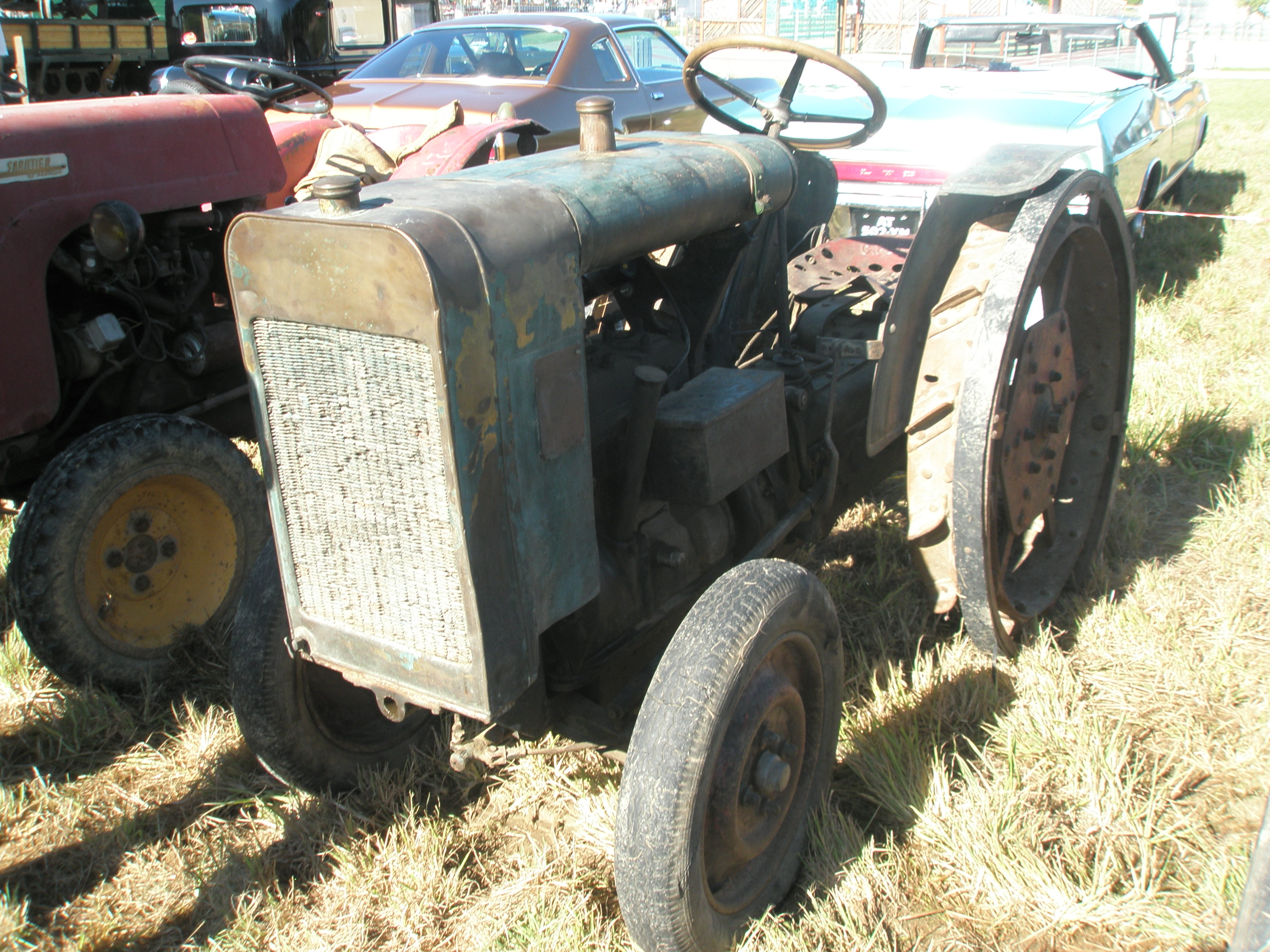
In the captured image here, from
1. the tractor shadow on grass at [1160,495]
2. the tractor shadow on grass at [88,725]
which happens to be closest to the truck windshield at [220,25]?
the tractor shadow on grass at [88,725]

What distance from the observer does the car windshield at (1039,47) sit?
22.3 ft

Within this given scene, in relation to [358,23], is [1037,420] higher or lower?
lower

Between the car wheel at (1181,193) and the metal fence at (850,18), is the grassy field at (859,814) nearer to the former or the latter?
the car wheel at (1181,193)

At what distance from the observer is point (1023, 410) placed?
8.00 ft

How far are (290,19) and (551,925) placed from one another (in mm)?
6594

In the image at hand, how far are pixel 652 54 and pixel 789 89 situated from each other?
476 centimetres

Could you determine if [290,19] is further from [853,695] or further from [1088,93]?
[853,695]

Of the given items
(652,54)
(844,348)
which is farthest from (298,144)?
(652,54)

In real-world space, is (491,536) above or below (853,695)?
above

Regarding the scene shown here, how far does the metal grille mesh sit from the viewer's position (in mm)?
1499

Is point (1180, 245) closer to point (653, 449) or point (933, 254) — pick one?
point (933, 254)

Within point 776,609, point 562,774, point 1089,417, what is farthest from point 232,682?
point 1089,417

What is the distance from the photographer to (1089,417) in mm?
2855

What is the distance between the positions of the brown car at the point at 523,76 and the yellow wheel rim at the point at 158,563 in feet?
9.94
